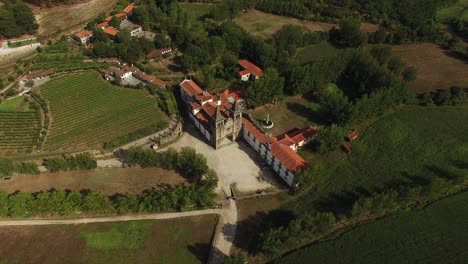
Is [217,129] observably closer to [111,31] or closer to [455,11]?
[111,31]

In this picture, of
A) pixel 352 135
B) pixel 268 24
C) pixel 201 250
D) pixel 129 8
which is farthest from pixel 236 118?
pixel 129 8

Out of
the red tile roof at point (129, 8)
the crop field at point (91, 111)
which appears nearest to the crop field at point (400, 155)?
the crop field at point (91, 111)

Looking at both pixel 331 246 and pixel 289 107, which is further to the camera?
pixel 289 107

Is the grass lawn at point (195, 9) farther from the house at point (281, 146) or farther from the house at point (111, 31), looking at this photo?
the house at point (281, 146)

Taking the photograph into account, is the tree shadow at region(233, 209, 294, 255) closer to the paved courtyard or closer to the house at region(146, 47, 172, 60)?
the paved courtyard

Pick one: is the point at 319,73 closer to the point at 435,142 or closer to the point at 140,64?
the point at 435,142

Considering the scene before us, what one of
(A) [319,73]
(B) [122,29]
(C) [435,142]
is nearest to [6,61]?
(B) [122,29]

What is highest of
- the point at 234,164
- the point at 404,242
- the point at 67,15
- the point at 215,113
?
the point at 215,113
